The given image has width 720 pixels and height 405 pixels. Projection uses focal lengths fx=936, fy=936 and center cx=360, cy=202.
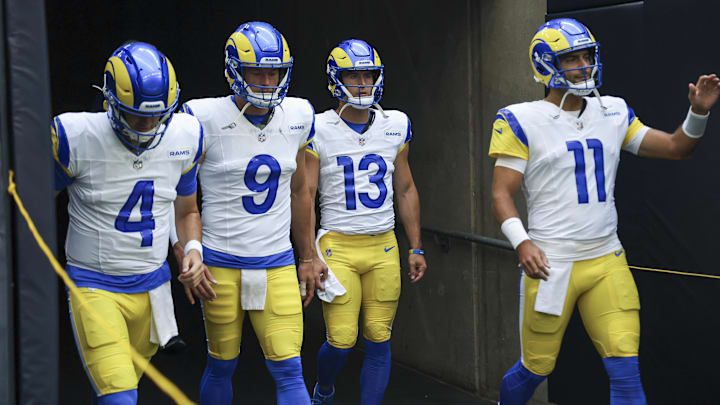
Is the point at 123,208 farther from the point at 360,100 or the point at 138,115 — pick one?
the point at 360,100

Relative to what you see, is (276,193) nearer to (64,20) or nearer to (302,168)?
(302,168)

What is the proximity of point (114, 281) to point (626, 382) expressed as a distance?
2458 millimetres

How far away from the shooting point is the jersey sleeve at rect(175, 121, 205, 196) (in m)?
4.43

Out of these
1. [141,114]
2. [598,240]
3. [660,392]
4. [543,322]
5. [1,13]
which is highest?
[1,13]

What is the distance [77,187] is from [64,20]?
868 cm

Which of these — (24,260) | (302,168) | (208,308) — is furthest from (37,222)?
(302,168)

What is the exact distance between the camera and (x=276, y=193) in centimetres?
488

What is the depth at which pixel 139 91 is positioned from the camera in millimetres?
3922

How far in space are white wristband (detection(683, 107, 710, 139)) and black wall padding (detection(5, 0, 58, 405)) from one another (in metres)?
3.06

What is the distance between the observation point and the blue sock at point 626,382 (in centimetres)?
451

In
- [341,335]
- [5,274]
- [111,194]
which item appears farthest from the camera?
[341,335]

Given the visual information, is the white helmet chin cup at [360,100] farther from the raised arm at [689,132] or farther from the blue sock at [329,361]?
the raised arm at [689,132]

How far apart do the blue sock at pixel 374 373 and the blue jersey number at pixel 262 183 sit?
1320 millimetres

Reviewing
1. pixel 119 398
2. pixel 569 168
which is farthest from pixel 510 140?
pixel 119 398
